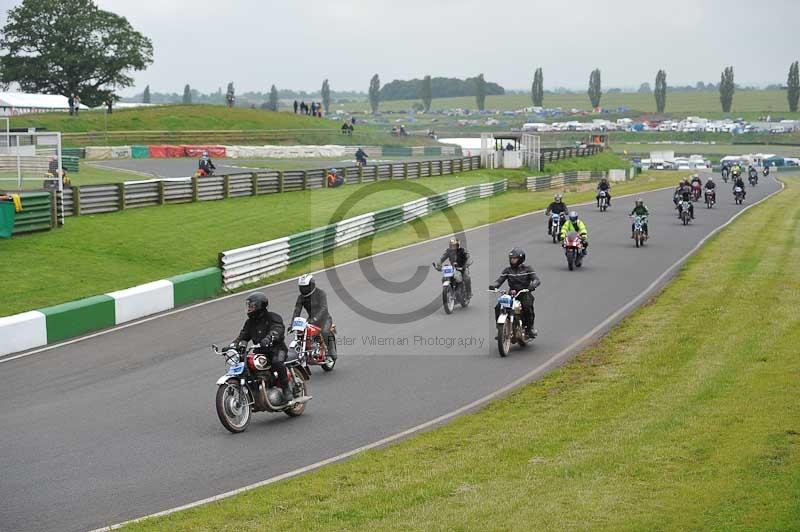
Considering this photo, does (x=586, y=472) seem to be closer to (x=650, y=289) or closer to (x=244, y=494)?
(x=244, y=494)

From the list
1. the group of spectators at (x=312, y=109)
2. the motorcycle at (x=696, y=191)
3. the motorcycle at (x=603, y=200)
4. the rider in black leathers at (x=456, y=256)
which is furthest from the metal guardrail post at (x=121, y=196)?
the group of spectators at (x=312, y=109)

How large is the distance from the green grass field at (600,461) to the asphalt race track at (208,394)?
2.73ft

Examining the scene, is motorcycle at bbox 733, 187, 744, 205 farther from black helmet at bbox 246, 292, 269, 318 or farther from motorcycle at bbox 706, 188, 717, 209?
black helmet at bbox 246, 292, 269, 318

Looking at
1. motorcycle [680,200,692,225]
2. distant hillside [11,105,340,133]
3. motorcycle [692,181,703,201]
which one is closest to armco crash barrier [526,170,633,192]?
motorcycle [692,181,703,201]

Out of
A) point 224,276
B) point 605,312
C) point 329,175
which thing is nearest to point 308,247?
point 224,276

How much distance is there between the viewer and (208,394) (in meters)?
15.3

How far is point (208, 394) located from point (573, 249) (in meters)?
16.1

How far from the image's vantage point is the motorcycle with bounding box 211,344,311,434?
1305 cm

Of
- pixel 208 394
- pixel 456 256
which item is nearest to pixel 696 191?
pixel 456 256

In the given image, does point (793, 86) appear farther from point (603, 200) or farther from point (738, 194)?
point (603, 200)

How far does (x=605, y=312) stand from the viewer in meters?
22.9

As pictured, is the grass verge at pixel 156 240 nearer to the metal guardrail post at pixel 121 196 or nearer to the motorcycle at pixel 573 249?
the metal guardrail post at pixel 121 196

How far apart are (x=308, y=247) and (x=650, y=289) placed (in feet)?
33.8

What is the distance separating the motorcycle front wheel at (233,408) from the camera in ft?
42.6
